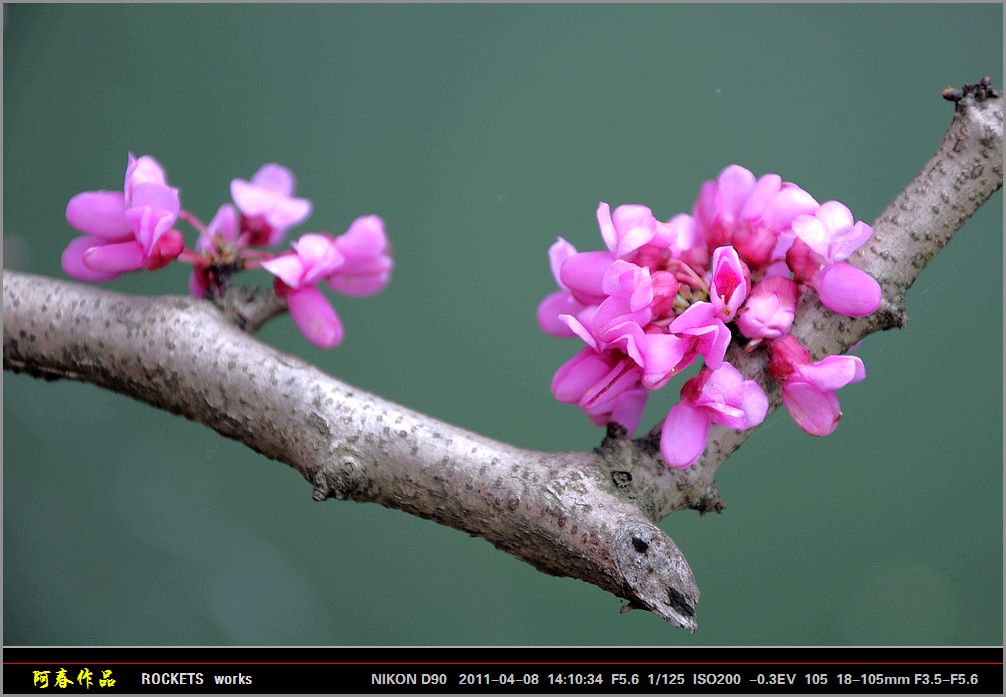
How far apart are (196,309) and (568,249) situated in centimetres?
26

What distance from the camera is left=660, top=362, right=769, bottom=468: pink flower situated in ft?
1.56

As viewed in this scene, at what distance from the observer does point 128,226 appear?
59cm

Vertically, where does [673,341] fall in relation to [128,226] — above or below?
above

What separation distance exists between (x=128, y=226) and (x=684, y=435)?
39 centimetres

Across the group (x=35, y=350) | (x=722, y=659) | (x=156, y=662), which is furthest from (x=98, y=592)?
(x=722, y=659)

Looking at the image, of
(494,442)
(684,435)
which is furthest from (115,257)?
(684,435)

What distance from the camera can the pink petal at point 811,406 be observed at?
0.50 meters

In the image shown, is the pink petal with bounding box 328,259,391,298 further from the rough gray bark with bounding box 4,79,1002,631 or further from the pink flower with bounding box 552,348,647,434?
the pink flower with bounding box 552,348,647,434

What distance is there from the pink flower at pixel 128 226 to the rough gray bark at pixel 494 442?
0.10 feet

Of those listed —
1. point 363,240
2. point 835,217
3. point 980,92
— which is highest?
point 980,92

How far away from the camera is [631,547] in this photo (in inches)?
17.1

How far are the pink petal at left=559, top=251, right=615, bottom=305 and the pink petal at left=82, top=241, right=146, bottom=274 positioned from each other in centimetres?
29

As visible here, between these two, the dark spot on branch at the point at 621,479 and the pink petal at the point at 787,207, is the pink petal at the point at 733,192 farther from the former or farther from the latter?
the dark spot on branch at the point at 621,479

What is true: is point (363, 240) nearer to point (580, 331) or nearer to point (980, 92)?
point (580, 331)
